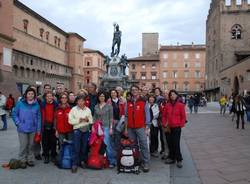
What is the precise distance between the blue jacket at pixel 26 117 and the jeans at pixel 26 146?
14cm

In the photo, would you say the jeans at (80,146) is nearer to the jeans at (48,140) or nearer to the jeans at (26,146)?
the jeans at (48,140)

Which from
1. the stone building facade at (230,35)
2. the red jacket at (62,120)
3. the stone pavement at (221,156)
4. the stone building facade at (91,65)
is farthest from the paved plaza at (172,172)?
the stone building facade at (91,65)

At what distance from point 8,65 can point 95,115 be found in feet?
76.2

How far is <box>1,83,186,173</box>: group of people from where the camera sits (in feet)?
25.8

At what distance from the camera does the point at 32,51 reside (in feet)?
167

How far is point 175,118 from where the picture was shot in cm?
821

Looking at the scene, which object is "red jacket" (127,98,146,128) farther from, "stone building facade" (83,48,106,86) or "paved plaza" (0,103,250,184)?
"stone building facade" (83,48,106,86)

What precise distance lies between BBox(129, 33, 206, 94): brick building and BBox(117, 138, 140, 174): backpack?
310 feet

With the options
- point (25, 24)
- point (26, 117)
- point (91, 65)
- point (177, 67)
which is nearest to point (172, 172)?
point (26, 117)

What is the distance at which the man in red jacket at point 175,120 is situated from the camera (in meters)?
8.22

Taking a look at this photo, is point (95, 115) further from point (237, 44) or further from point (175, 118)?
point (237, 44)

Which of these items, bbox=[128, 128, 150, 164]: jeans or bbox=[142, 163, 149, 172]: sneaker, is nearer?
bbox=[142, 163, 149, 172]: sneaker

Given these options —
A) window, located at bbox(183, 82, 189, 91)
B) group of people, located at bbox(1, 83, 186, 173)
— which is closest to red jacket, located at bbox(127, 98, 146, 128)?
group of people, located at bbox(1, 83, 186, 173)

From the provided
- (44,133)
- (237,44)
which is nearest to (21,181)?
(44,133)
